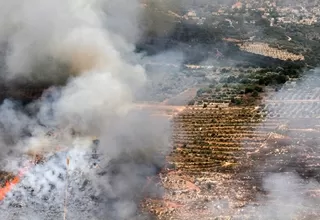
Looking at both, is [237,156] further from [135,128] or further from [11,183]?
[11,183]

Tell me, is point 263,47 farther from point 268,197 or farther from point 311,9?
point 268,197

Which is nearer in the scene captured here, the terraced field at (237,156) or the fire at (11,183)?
the terraced field at (237,156)

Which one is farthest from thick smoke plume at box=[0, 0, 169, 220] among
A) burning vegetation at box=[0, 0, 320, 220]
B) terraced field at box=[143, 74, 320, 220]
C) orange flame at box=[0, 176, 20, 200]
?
terraced field at box=[143, 74, 320, 220]

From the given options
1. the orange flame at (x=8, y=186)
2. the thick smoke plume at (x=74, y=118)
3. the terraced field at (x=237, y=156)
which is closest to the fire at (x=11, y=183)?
the orange flame at (x=8, y=186)

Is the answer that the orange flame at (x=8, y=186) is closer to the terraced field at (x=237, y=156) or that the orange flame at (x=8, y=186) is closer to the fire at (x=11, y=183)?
the fire at (x=11, y=183)

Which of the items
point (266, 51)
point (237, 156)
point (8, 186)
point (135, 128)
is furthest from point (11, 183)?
point (266, 51)

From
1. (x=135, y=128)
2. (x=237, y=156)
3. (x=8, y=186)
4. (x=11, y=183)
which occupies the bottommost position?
(x=8, y=186)

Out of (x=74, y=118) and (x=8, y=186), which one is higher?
(x=74, y=118)

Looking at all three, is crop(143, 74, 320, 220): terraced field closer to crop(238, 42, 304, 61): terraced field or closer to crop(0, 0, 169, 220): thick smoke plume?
crop(0, 0, 169, 220): thick smoke plume
